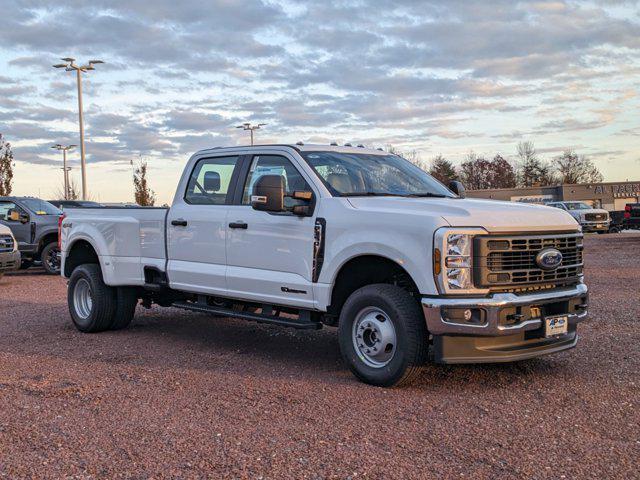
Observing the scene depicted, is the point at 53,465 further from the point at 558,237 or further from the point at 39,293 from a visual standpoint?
the point at 39,293

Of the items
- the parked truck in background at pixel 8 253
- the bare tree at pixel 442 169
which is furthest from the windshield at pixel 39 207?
the bare tree at pixel 442 169

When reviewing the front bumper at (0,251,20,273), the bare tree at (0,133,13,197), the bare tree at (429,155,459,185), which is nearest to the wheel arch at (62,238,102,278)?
the front bumper at (0,251,20,273)

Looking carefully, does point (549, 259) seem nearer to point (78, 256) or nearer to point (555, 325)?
point (555, 325)

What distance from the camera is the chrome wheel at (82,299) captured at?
9141 millimetres

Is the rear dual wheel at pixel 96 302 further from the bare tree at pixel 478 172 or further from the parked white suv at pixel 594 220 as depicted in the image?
the bare tree at pixel 478 172

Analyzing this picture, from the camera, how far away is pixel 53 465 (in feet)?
14.1

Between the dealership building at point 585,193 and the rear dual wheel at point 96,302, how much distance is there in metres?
70.0

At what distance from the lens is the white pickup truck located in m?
5.66

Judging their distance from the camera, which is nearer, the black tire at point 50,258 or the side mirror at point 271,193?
the side mirror at point 271,193

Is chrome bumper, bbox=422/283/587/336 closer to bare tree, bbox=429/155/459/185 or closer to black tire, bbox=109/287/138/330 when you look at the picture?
black tire, bbox=109/287/138/330

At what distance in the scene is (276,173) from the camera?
714 cm

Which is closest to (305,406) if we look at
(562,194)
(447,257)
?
(447,257)

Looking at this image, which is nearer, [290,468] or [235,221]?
[290,468]

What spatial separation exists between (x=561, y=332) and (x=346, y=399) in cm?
185
